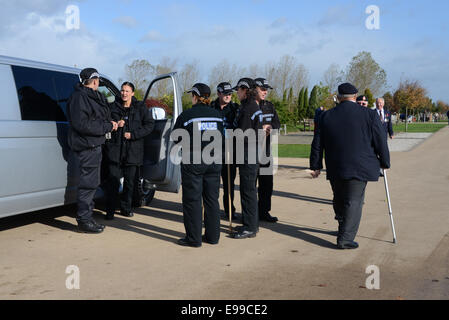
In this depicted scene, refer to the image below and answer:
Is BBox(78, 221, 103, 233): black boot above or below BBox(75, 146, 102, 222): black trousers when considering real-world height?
below

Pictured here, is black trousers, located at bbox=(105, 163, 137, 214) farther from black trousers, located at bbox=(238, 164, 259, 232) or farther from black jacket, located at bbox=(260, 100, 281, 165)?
black jacket, located at bbox=(260, 100, 281, 165)

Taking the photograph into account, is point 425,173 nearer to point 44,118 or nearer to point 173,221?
point 173,221

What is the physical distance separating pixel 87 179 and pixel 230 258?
221 cm

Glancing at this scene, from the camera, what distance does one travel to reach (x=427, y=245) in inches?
226

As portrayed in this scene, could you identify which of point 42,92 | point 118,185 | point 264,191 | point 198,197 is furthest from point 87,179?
point 264,191

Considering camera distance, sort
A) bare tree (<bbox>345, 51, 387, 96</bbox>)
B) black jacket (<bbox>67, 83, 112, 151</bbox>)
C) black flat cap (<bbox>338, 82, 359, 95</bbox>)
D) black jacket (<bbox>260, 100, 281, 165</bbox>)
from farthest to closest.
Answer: bare tree (<bbox>345, 51, 387, 96</bbox>)
black jacket (<bbox>260, 100, 281, 165</bbox>)
black jacket (<bbox>67, 83, 112, 151</bbox>)
black flat cap (<bbox>338, 82, 359, 95</bbox>)

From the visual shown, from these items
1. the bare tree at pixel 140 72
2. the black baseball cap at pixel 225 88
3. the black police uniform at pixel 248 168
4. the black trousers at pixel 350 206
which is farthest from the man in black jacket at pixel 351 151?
the bare tree at pixel 140 72

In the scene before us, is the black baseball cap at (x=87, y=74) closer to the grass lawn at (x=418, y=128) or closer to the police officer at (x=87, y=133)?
the police officer at (x=87, y=133)

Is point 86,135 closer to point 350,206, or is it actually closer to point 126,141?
point 126,141

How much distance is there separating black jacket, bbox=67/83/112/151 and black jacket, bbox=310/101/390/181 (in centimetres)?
292

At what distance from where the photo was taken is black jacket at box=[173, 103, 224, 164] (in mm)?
5590

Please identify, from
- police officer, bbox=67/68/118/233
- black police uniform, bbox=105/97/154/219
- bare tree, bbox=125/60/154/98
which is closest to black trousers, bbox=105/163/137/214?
black police uniform, bbox=105/97/154/219

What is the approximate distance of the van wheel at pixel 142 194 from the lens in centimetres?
779

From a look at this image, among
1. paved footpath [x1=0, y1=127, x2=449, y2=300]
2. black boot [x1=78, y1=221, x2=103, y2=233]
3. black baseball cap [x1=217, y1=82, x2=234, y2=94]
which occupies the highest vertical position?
black baseball cap [x1=217, y1=82, x2=234, y2=94]
